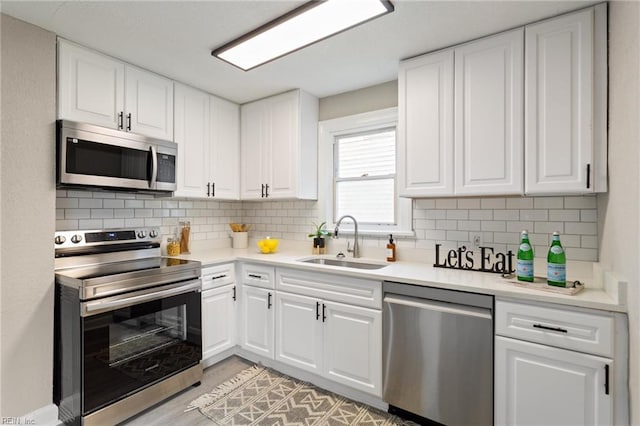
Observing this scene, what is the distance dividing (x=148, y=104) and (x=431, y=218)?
2487mm

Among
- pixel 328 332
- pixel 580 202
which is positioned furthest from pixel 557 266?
pixel 328 332

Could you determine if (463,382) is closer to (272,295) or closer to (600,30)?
(272,295)

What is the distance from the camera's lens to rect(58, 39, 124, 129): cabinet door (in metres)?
2.08

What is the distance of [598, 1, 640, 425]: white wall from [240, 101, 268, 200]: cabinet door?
260 cm

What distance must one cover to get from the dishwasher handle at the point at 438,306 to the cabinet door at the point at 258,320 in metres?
1.08

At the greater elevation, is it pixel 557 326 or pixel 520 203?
pixel 520 203

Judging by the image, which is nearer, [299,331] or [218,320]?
[299,331]

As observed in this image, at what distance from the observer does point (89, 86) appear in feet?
7.27

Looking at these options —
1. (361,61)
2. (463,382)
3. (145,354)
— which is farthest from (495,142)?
(145,354)

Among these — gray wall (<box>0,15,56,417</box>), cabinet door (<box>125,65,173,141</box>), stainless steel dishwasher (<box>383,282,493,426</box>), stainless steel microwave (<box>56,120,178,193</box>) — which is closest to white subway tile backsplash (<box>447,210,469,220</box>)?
stainless steel dishwasher (<box>383,282,493,426</box>)

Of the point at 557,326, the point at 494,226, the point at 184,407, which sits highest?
the point at 494,226

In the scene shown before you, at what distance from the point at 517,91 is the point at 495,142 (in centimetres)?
32

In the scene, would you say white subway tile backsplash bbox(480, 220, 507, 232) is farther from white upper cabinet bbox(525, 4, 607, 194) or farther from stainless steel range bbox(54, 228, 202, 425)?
stainless steel range bbox(54, 228, 202, 425)

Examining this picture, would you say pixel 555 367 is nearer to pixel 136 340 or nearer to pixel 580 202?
pixel 580 202
